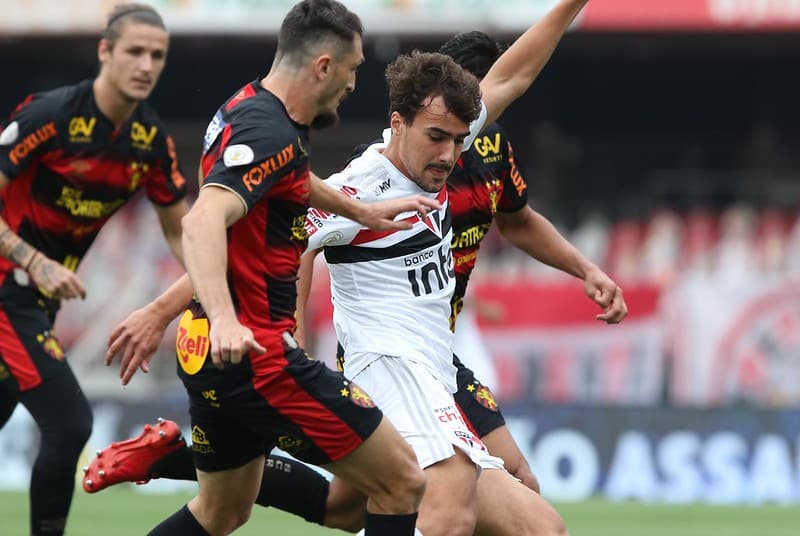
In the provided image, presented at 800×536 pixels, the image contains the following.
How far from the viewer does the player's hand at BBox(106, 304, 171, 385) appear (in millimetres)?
5785

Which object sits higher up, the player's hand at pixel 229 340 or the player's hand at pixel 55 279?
the player's hand at pixel 229 340

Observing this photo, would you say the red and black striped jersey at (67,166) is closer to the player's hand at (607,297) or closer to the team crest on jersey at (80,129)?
the team crest on jersey at (80,129)

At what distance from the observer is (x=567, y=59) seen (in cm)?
2055

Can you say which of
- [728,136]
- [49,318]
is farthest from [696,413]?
[728,136]

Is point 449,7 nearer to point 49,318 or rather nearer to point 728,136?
point 728,136

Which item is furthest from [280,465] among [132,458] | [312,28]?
[312,28]

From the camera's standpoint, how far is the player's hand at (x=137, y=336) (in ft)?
19.0

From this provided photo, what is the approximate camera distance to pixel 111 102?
24.8ft

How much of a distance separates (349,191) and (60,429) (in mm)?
2000

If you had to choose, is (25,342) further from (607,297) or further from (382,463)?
(607,297)

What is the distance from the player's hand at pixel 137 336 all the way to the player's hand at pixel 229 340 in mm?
1048

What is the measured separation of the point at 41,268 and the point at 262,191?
1964 mm

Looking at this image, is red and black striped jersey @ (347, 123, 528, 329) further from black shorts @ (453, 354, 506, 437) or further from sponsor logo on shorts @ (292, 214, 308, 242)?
sponsor logo on shorts @ (292, 214, 308, 242)

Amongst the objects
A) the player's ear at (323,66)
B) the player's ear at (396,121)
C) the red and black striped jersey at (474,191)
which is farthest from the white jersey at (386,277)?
the player's ear at (323,66)
